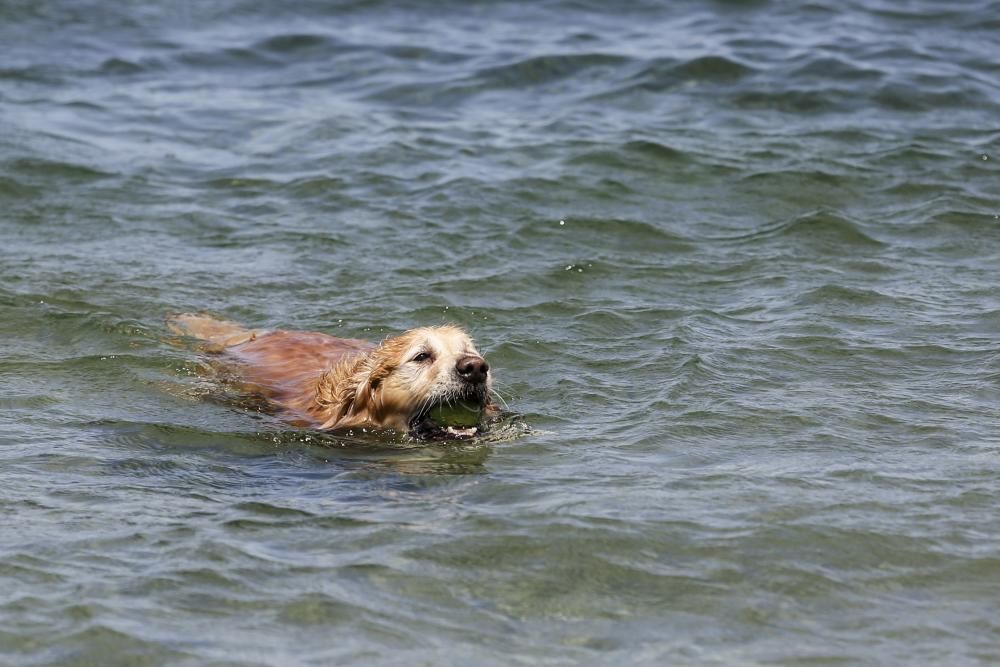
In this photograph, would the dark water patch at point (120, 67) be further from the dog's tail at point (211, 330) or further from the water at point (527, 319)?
the dog's tail at point (211, 330)

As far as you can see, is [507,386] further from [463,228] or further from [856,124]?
[856,124]

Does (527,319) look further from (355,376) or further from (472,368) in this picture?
(472,368)

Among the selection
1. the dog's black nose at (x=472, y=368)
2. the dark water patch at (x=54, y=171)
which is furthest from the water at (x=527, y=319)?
the dog's black nose at (x=472, y=368)

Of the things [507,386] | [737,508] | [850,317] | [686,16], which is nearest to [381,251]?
[507,386]

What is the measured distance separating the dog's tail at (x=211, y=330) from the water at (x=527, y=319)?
0.55 ft

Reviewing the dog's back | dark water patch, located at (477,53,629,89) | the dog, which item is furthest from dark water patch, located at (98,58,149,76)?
the dog

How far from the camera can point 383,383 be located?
23.9ft

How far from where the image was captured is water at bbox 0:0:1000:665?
16.5ft

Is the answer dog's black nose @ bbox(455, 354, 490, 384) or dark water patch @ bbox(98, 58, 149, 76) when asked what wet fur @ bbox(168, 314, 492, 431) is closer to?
dog's black nose @ bbox(455, 354, 490, 384)

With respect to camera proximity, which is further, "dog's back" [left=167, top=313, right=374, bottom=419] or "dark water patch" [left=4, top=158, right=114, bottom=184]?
"dark water patch" [left=4, top=158, right=114, bottom=184]

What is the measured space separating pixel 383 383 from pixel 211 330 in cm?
197

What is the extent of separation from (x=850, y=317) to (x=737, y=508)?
3.35m

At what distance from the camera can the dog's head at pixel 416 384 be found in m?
7.08

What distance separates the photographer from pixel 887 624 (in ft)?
15.9
